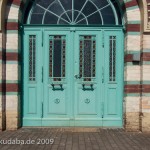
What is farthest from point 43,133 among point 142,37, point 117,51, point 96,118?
point 142,37

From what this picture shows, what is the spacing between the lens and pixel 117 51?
348 inches

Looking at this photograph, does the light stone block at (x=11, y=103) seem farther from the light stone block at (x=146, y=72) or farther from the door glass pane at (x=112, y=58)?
the light stone block at (x=146, y=72)

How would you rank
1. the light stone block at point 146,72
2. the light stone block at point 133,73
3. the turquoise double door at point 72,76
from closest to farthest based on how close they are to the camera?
the light stone block at point 146,72 < the light stone block at point 133,73 < the turquoise double door at point 72,76

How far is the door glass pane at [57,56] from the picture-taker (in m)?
8.85

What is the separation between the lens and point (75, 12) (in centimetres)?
898

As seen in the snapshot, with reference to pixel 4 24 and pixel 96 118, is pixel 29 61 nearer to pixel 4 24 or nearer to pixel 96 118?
pixel 4 24

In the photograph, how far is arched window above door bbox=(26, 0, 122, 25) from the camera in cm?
895

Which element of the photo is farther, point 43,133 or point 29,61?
point 29,61

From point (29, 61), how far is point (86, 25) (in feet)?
6.62

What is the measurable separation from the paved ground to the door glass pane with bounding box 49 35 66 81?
1.67 m

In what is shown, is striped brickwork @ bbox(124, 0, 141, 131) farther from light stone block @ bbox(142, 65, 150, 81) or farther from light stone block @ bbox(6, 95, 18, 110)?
light stone block @ bbox(6, 95, 18, 110)

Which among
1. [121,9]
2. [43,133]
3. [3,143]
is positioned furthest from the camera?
[121,9]

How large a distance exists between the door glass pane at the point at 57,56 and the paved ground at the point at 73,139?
1.67 metres

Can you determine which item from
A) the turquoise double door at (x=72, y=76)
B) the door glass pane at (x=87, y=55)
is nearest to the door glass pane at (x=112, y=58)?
the turquoise double door at (x=72, y=76)
